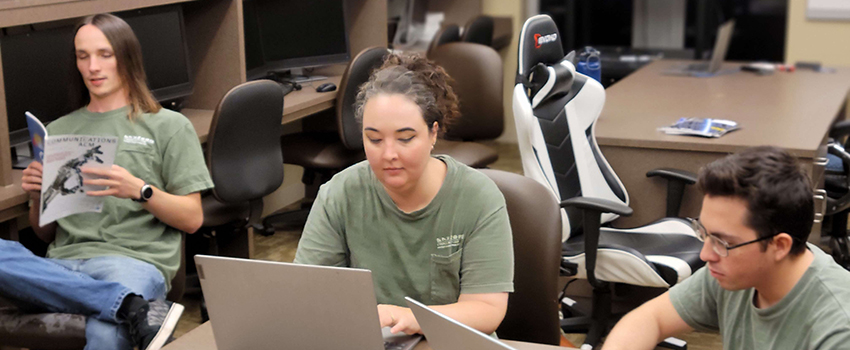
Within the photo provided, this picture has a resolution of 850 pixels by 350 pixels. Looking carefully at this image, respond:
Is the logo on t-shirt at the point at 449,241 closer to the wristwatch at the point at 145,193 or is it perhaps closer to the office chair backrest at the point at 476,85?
the wristwatch at the point at 145,193

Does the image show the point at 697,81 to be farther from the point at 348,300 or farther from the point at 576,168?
the point at 348,300

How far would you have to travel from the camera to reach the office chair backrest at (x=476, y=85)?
13.1 ft

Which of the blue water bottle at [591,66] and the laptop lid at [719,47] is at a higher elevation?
the blue water bottle at [591,66]

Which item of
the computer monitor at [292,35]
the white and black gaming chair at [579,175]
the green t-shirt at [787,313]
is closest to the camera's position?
the green t-shirt at [787,313]

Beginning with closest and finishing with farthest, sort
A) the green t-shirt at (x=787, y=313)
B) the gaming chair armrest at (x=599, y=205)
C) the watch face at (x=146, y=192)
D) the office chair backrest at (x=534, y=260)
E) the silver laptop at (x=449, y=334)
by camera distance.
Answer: the silver laptop at (x=449, y=334) → the green t-shirt at (x=787, y=313) → the office chair backrest at (x=534, y=260) → the watch face at (x=146, y=192) → the gaming chair armrest at (x=599, y=205)

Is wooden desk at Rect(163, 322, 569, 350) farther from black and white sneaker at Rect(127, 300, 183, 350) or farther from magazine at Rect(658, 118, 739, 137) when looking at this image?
magazine at Rect(658, 118, 739, 137)

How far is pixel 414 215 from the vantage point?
1.66 m

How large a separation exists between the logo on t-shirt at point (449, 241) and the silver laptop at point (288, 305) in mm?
381

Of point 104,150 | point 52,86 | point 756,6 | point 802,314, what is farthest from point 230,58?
point 756,6

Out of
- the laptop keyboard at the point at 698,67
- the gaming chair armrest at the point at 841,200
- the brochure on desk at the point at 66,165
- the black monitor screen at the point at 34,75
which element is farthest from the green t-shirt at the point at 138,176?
the laptop keyboard at the point at 698,67

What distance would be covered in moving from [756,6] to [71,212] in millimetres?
5227

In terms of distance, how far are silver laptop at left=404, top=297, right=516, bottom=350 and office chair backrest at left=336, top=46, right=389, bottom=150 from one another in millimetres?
2376

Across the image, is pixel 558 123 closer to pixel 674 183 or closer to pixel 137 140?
pixel 674 183

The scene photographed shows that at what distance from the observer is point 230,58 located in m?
3.42
